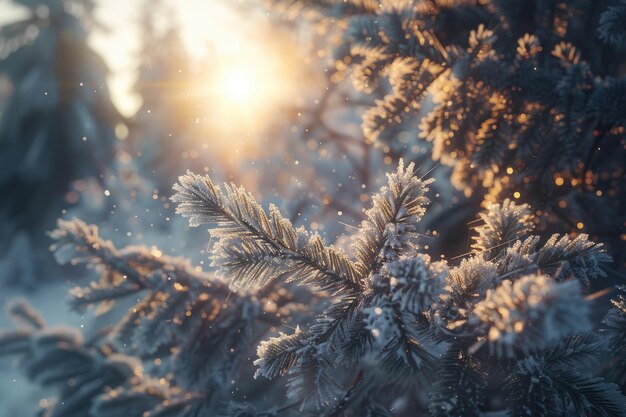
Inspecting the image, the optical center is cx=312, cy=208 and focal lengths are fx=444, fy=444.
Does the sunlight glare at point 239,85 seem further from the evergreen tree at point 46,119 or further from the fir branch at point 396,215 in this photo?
the evergreen tree at point 46,119

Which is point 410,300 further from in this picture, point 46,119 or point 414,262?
point 46,119

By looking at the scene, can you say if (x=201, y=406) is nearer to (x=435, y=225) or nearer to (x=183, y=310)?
(x=183, y=310)

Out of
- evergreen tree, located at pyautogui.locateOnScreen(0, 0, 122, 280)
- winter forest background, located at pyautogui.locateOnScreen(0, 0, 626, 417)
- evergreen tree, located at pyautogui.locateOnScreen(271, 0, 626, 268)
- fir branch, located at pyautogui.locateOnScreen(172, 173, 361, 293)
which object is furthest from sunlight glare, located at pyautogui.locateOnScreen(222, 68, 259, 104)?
evergreen tree, located at pyautogui.locateOnScreen(0, 0, 122, 280)

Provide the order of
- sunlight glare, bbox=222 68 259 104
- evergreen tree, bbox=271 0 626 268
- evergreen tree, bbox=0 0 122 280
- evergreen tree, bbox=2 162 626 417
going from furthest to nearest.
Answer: evergreen tree, bbox=0 0 122 280 → sunlight glare, bbox=222 68 259 104 → evergreen tree, bbox=271 0 626 268 → evergreen tree, bbox=2 162 626 417

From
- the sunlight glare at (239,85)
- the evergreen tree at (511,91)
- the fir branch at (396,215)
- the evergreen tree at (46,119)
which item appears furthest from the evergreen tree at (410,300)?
the evergreen tree at (46,119)

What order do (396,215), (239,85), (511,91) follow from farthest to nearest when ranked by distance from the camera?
(239,85) < (511,91) < (396,215)

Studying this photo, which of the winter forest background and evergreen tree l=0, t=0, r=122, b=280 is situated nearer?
the winter forest background

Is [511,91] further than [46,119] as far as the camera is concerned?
No

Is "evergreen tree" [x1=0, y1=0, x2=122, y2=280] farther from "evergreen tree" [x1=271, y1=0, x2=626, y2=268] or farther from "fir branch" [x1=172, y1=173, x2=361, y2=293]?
"fir branch" [x1=172, y1=173, x2=361, y2=293]

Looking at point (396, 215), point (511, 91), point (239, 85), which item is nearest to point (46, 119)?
point (239, 85)

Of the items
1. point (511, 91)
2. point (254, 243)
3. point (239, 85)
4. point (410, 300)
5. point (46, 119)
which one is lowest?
point (410, 300)
